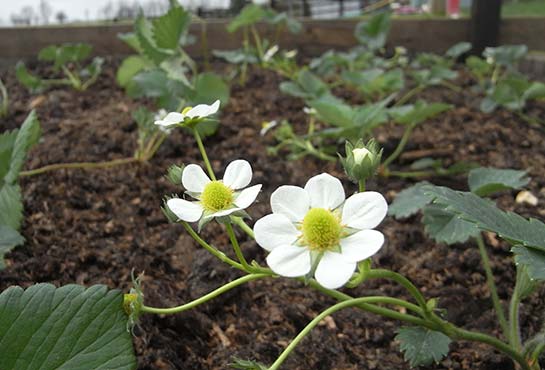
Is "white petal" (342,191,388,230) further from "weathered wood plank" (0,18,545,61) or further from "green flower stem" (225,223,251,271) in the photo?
"weathered wood plank" (0,18,545,61)

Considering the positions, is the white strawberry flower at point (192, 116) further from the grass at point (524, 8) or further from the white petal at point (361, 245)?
the grass at point (524, 8)

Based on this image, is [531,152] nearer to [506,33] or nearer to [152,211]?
[152,211]

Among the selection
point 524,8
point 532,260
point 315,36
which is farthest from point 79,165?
point 524,8

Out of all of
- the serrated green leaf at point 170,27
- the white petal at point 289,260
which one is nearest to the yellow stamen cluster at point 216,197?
the white petal at point 289,260

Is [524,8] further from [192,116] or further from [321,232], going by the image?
[321,232]

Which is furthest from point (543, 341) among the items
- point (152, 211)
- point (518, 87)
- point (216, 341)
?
point (518, 87)

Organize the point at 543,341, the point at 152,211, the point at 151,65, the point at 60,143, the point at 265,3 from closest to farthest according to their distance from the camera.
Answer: the point at 543,341 → the point at 152,211 → the point at 60,143 → the point at 151,65 → the point at 265,3

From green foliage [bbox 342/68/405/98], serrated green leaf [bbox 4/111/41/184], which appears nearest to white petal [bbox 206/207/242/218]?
serrated green leaf [bbox 4/111/41/184]

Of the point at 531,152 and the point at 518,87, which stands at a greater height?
the point at 518,87
